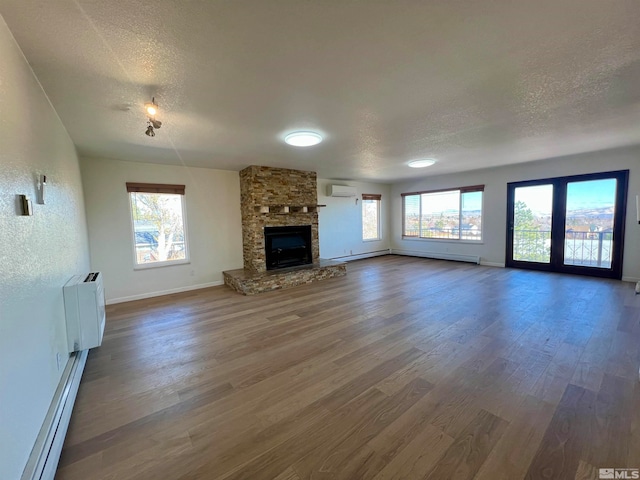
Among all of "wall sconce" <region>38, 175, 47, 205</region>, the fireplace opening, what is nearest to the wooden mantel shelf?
the fireplace opening

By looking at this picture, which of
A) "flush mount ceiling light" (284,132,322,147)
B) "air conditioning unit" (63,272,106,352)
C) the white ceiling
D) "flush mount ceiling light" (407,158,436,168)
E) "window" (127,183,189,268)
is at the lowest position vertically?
"air conditioning unit" (63,272,106,352)

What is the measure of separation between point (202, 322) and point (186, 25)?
3.20 meters

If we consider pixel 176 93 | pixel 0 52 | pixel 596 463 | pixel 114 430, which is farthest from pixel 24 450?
pixel 596 463

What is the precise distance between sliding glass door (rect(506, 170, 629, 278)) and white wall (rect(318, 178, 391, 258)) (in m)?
3.61

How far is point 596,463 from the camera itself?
1440 mm

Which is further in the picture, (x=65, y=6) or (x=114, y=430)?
(x=114, y=430)

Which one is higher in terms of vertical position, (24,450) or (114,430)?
(24,450)

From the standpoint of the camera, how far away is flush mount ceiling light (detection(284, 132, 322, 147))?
338 centimetres

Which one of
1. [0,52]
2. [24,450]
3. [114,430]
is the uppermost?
[0,52]

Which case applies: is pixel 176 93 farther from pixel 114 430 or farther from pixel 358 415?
pixel 358 415

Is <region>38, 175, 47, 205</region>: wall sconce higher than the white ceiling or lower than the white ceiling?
lower

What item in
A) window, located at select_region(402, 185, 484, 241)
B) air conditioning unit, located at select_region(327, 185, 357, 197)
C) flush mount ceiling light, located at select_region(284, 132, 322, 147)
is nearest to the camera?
flush mount ceiling light, located at select_region(284, 132, 322, 147)

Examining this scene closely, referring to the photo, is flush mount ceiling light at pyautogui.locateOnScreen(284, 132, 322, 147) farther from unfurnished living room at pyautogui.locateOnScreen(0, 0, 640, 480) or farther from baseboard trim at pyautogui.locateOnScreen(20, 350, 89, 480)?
baseboard trim at pyautogui.locateOnScreen(20, 350, 89, 480)

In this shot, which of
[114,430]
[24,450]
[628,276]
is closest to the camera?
[24,450]
